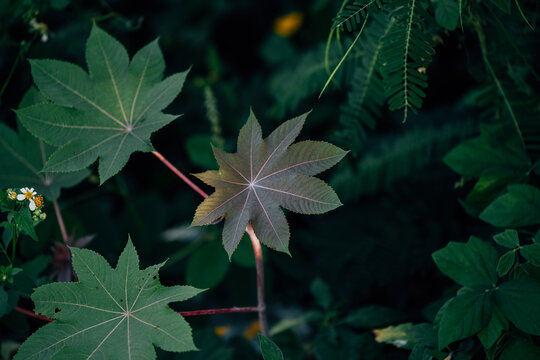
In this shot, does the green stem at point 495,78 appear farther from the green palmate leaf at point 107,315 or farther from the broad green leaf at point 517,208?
the green palmate leaf at point 107,315

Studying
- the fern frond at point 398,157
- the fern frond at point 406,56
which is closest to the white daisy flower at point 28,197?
the fern frond at point 406,56

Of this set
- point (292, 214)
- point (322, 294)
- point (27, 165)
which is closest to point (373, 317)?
point (322, 294)

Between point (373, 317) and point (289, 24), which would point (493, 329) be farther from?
point (289, 24)

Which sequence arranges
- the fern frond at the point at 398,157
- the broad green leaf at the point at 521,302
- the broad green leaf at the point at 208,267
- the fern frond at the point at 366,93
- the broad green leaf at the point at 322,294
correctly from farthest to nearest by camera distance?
1. the fern frond at the point at 398,157
2. the broad green leaf at the point at 208,267
3. the broad green leaf at the point at 322,294
4. the fern frond at the point at 366,93
5. the broad green leaf at the point at 521,302

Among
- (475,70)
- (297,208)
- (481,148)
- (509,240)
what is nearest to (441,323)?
(509,240)

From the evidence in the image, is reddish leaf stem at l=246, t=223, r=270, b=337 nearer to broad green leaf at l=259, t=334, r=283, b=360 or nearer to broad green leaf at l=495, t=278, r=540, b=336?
broad green leaf at l=259, t=334, r=283, b=360

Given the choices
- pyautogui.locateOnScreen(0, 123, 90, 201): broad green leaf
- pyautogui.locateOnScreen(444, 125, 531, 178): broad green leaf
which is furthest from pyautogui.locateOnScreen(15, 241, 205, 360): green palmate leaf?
pyautogui.locateOnScreen(444, 125, 531, 178): broad green leaf

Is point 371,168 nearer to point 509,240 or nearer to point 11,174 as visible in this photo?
point 509,240
